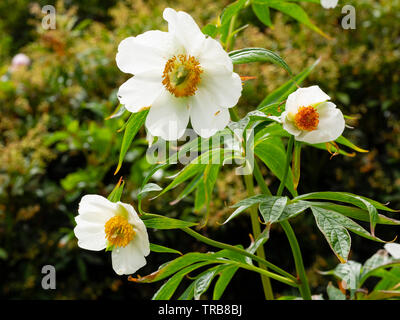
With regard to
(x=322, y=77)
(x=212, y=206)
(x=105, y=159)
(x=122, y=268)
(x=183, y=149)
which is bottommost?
(x=122, y=268)

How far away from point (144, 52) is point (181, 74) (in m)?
0.05

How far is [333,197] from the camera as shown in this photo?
0.54 meters

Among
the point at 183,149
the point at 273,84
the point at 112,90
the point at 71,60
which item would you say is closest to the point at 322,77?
the point at 273,84

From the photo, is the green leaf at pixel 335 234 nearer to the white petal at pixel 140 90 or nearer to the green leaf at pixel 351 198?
the green leaf at pixel 351 198

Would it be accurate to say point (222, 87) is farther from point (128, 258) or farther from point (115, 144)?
point (115, 144)

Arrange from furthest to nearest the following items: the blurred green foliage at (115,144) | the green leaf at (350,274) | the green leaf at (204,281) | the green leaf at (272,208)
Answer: the blurred green foliage at (115,144)
the green leaf at (350,274)
the green leaf at (204,281)
the green leaf at (272,208)

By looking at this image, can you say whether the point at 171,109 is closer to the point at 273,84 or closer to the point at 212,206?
the point at 212,206

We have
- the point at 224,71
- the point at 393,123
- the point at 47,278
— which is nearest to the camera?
the point at 224,71

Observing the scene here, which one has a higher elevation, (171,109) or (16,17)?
(16,17)

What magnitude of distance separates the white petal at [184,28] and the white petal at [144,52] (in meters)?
0.01

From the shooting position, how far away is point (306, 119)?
1.63 ft

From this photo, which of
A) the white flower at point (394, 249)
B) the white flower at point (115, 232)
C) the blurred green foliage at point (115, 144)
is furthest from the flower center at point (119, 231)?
the blurred green foliage at point (115, 144)

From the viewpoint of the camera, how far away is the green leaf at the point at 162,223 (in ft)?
1.63

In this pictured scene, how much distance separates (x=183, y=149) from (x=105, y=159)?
86cm
